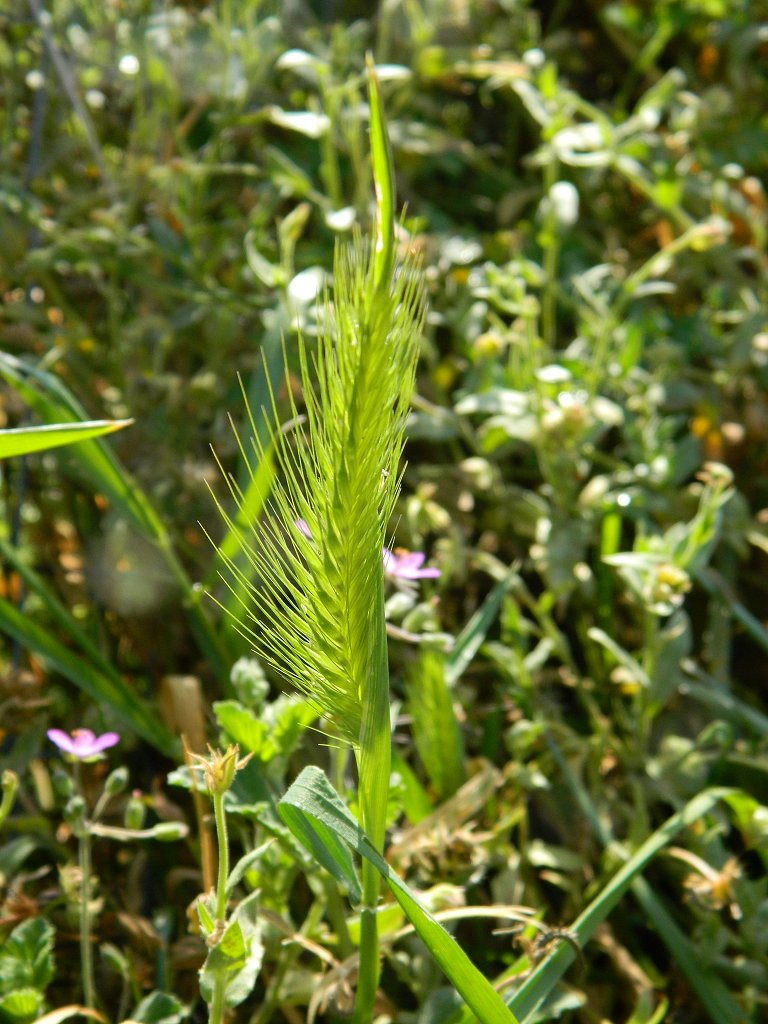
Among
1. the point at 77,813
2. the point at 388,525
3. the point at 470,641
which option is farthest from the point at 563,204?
the point at 77,813

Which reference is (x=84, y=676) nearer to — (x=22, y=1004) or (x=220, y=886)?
(x=22, y=1004)

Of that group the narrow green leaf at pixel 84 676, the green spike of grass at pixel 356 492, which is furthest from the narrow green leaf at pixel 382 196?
the narrow green leaf at pixel 84 676

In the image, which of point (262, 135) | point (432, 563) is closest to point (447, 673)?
point (432, 563)

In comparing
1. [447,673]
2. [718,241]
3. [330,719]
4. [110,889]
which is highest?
[718,241]

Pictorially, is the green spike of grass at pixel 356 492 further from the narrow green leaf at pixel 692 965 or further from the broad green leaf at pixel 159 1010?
the narrow green leaf at pixel 692 965

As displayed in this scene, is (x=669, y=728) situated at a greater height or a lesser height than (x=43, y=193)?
lesser

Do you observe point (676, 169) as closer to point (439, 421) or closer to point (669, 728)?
point (439, 421)
